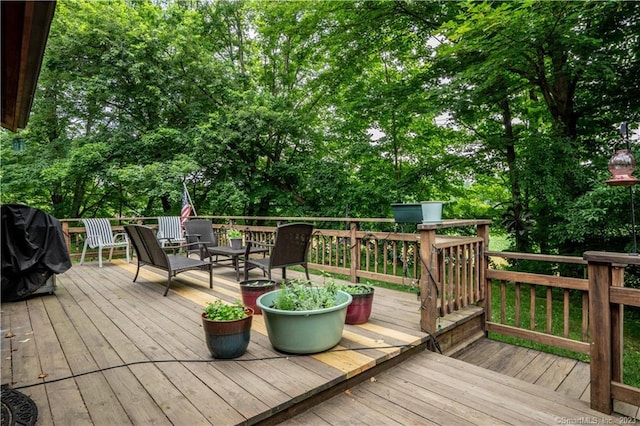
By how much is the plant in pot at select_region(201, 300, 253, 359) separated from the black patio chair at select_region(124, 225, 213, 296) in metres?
1.94

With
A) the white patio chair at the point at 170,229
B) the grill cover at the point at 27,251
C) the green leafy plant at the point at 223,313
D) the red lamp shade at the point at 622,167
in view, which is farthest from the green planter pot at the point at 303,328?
the white patio chair at the point at 170,229

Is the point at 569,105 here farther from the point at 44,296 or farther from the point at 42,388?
the point at 44,296

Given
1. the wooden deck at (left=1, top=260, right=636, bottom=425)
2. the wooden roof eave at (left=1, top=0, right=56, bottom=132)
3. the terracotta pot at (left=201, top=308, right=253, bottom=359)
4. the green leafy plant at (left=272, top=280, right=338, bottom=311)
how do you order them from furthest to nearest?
the green leafy plant at (left=272, top=280, right=338, bottom=311) < the terracotta pot at (left=201, top=308, right=253, bottom=359) < the wooden deck at (left=1, top=260, right=636, bottom=425) < the wooden roof eave at (left=1, top=0, right=56, bottom=132)

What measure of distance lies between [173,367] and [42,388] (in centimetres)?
71

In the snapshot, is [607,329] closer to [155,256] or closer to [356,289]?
[356,289]

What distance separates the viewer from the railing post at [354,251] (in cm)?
465

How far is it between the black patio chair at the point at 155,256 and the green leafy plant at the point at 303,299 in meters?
2.06

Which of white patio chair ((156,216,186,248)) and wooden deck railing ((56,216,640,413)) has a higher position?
white patio chair ((156,216,186,248))

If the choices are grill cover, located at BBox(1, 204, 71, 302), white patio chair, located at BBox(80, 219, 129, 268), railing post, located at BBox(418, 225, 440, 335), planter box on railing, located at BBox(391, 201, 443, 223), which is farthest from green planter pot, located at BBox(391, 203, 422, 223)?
white patio chair, located at BBox(80, 219, 129, 268)

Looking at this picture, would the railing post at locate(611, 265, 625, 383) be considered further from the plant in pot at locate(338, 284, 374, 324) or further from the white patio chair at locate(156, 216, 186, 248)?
the white patio chair at locate(156, 216, 186, 248)

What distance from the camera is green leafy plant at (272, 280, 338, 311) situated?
241cm

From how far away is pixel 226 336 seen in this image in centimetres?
229

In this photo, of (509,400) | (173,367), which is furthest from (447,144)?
(173,367)

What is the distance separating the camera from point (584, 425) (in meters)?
1.88
